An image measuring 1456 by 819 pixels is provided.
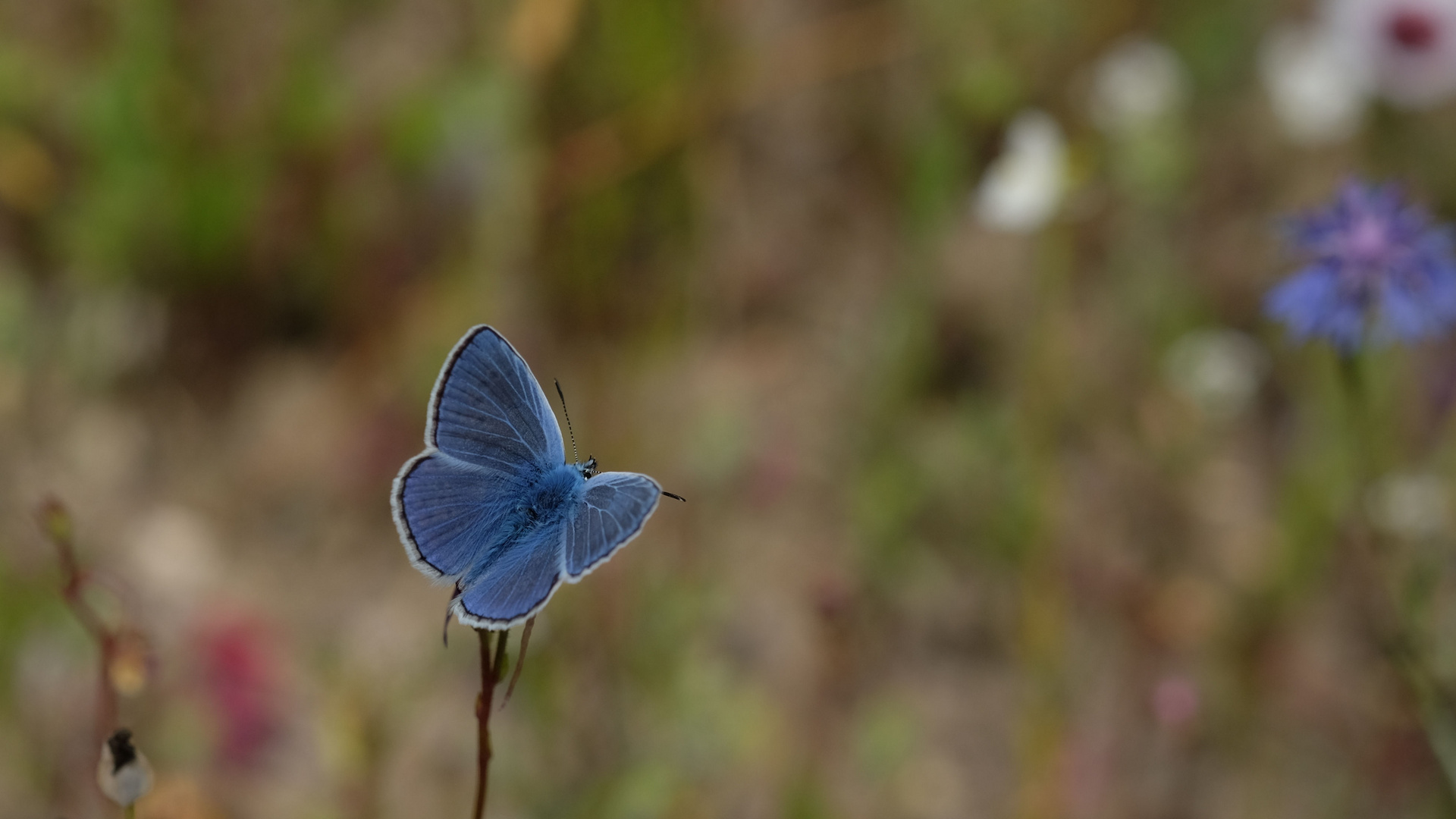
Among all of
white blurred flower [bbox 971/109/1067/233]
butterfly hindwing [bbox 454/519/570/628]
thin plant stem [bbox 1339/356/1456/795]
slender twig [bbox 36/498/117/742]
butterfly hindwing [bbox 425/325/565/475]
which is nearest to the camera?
butterfly hindwing [bbox 454/519/570/628]

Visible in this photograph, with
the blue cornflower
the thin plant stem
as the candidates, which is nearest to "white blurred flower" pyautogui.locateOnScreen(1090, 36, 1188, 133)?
the thin plant stem

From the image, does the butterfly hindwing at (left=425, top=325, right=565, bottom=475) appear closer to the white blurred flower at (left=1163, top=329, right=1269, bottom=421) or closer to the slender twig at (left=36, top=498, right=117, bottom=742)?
the slender twig at (left=36, top=498, right=117, bottom=742)

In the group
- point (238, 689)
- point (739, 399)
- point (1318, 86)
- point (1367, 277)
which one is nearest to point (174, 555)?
point (238, 689)

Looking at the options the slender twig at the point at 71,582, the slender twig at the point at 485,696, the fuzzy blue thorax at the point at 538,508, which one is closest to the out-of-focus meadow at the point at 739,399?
the slender twig at the point at 71,582

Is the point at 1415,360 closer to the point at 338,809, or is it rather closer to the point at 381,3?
the point at 338,809

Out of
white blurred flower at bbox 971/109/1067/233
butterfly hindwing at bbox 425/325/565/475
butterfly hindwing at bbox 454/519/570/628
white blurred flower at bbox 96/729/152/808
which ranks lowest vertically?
white blurred flower at bbox 96/729/152/808

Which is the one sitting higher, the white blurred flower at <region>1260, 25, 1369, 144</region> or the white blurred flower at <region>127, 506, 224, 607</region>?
the white blurred flower at <region>1260, 25, 1369, 144</region>

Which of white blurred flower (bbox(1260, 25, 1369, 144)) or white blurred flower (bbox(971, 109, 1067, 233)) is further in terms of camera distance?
white blurred flower (bbox(1260, 25, 1369, 144))

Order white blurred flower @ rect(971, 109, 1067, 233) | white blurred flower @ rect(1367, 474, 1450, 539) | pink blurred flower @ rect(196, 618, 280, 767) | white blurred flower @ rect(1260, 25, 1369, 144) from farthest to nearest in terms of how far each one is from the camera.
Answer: white blurred flower @ rect(1260, 25, 1369, 144)
white blurred flower @ rect(971, 109, 1067, 233)
white blurred flower @ rect(1367, 474, 1450, 539)
pink blurred flower @ rect(196, 618, 280, 767)
